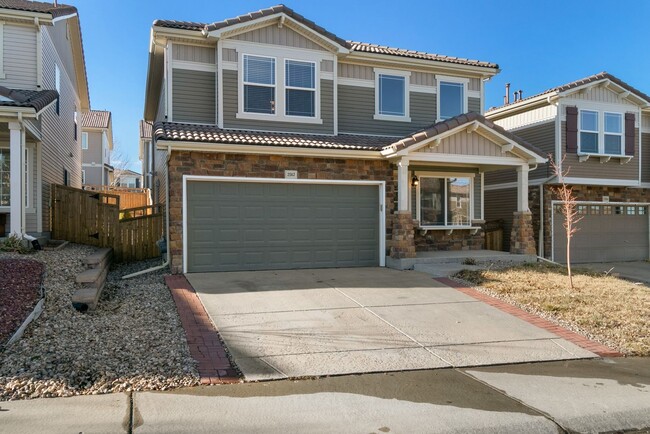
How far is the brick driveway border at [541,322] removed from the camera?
6691 mm

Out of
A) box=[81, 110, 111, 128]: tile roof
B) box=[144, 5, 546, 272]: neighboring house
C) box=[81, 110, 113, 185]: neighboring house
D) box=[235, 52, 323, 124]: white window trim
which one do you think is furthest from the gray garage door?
box=[81, 110, 111, 128]: tile roof

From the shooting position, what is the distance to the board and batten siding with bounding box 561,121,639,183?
16859 millimetres

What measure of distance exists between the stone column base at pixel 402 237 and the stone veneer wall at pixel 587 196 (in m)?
7.31

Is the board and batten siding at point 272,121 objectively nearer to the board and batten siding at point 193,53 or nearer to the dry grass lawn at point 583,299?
the board and batten siding at point 193,53

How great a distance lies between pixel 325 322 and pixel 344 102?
27.2ft

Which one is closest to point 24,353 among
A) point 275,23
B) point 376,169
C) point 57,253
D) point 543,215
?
point 57,253

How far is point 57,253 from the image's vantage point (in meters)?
10.6

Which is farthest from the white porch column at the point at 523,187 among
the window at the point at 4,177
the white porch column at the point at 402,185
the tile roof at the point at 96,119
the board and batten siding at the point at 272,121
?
the tile roof at the point at 96,119

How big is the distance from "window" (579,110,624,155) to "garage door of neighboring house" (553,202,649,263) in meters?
2.03

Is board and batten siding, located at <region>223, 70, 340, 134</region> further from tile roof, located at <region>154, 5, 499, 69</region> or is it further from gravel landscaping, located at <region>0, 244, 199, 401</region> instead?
gravel landscaping, located at <region>0, 244, 199, 401</region>

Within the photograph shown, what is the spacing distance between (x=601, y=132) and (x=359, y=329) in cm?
1475

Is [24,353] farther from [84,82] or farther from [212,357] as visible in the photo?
[84,82]

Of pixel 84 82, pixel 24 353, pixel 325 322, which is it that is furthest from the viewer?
pixel 84 82

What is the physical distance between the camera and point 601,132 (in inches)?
687
